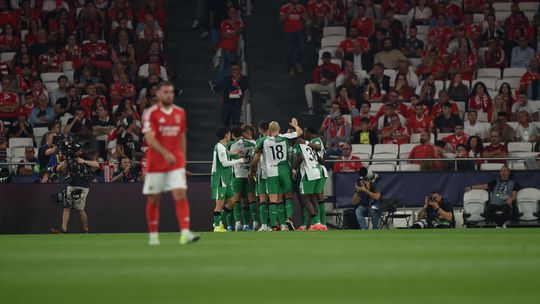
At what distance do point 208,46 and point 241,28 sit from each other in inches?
90.5

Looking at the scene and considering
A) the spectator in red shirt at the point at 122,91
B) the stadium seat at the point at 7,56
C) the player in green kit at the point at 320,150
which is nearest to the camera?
the player in green kit at the point at 320,150

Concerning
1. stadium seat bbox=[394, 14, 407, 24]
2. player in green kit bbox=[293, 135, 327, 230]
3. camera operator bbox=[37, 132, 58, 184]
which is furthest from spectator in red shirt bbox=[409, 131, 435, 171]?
camera operator bbox=[37, 132, 58, 184]

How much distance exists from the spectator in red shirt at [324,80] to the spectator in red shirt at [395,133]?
7.86 ft

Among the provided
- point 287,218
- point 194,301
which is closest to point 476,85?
point 287,218

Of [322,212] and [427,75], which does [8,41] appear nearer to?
[427,75]

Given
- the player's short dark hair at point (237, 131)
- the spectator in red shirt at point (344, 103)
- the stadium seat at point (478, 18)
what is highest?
the stadium seat at point (478, 18)

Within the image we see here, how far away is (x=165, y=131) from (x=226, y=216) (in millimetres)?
11112

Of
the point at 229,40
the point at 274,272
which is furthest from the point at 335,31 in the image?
the point at 274,272

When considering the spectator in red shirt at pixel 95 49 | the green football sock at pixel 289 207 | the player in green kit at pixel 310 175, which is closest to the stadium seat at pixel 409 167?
the player in green kit at pixel 310 175

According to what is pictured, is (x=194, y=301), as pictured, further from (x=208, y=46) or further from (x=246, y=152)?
(x=208, y=46)

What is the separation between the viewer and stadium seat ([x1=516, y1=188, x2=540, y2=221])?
26.7 m

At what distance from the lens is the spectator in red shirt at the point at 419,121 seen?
29750mm

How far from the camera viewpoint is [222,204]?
25.4 m

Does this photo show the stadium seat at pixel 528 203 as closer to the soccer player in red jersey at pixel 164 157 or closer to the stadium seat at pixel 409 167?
the stadium seat at pixel 409 167
